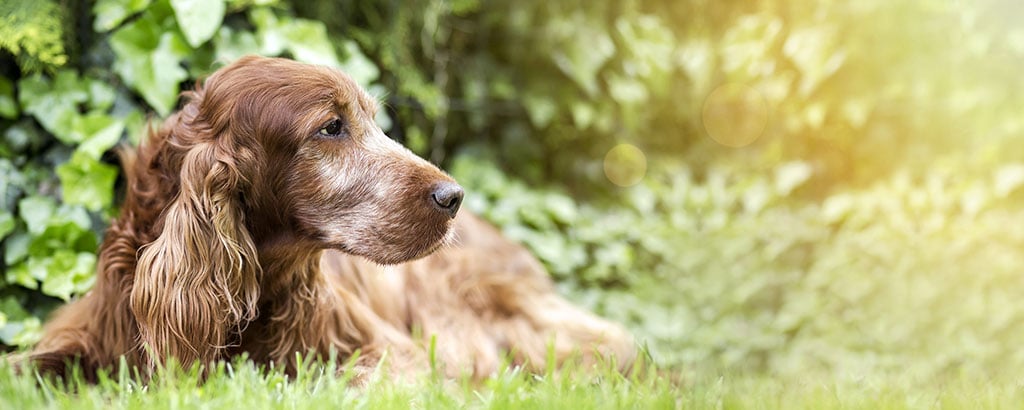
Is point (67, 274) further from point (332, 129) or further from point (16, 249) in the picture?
point (332, 129)

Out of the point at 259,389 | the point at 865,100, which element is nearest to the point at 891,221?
the point at 865,100

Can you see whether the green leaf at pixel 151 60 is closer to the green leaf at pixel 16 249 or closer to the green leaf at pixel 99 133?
the green leaf at pixel 99 133

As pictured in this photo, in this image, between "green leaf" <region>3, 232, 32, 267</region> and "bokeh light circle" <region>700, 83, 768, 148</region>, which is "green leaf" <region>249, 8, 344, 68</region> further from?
"bokeh light circle" <region>700, 83, 768, 148</region>

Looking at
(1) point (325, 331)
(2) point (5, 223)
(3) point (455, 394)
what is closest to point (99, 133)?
(2) point (5, 223)

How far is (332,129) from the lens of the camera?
2379 millimetres

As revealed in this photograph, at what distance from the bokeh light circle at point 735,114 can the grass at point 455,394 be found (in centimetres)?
304

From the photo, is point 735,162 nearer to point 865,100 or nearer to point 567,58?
point 865,100

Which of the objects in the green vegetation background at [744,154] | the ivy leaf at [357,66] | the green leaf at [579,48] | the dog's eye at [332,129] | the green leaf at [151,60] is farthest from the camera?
the green leaf at [579,48]

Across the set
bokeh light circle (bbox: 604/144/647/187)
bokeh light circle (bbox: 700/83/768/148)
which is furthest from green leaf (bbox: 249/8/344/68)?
bokeh light circle (bbox: 700/83/768/148)

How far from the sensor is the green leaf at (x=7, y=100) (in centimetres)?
304

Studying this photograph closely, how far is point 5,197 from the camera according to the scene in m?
2.99

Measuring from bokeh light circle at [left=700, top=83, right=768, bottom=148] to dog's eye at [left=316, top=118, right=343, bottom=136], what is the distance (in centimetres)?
325

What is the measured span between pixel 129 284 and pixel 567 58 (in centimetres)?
262

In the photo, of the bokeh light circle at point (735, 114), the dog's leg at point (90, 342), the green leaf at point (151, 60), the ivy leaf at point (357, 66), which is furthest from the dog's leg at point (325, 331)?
A: the bokeh light circle at point (735, 114)
